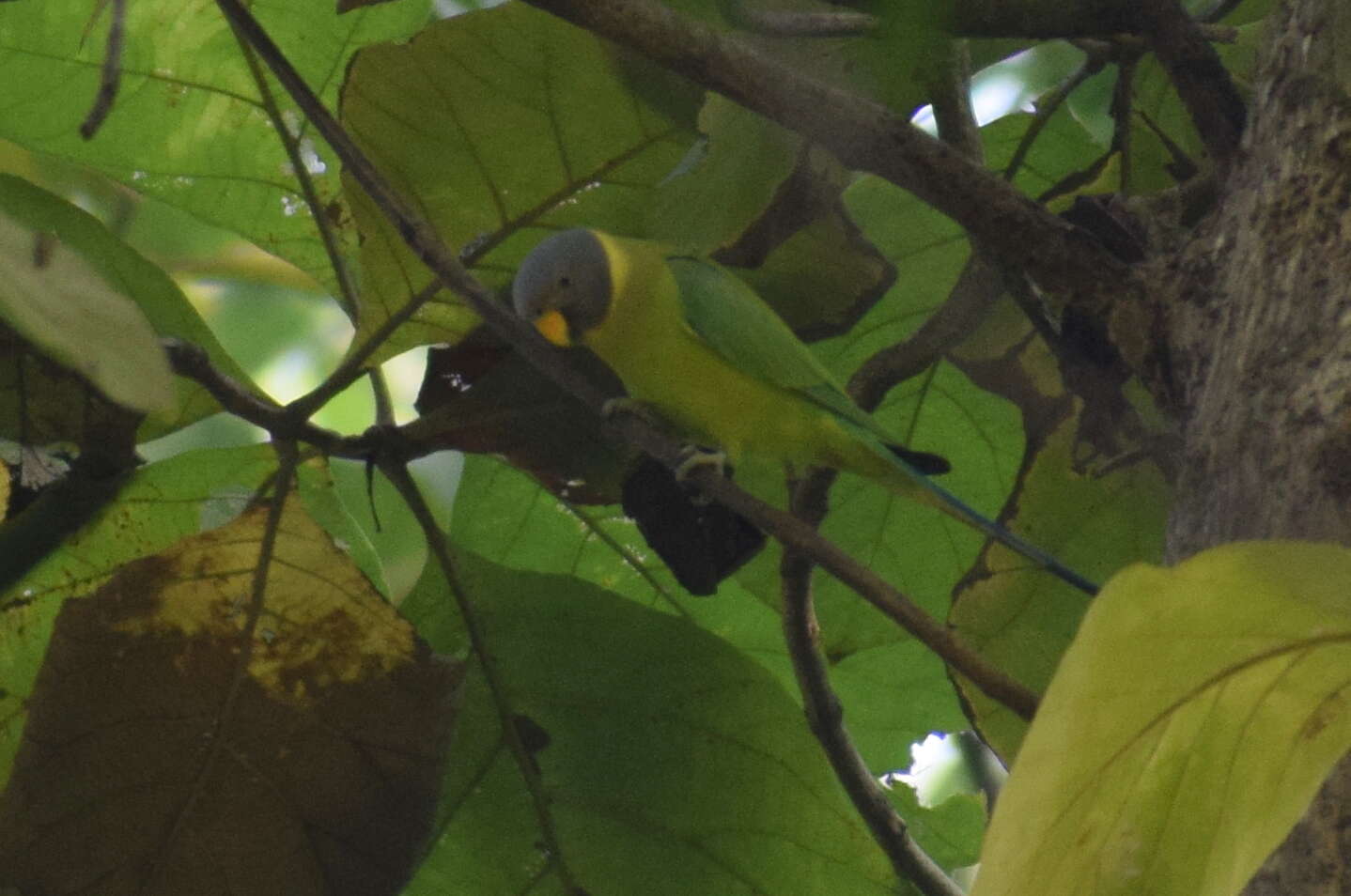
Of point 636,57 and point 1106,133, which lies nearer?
point 636,57

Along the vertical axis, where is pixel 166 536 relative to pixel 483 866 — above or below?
above

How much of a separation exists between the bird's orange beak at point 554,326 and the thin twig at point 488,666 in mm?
545

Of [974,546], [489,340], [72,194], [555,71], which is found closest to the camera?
[555,71]

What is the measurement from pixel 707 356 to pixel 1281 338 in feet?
3.54

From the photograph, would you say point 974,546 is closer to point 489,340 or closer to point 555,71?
point 489,340

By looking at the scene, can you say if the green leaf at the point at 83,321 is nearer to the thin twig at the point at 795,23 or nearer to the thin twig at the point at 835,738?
the thin twig at the point at 795,23

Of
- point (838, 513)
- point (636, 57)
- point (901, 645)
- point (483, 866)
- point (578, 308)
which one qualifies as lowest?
point (483, 866)

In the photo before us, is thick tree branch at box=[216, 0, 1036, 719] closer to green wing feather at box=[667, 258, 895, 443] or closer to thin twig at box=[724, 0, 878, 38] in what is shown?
thin twig at box=[724, 0, 878, 38]

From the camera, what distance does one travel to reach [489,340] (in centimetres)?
148

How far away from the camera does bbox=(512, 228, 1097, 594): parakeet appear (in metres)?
1.69

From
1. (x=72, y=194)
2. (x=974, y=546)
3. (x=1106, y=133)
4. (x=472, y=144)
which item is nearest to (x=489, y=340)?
(x=472, y=144)

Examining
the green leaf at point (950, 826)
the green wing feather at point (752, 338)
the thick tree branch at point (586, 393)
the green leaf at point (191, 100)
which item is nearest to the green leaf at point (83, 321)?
the thick tree branch at point (586, 393)

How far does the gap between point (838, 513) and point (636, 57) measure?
2.29 feet

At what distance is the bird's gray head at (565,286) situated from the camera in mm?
1664
